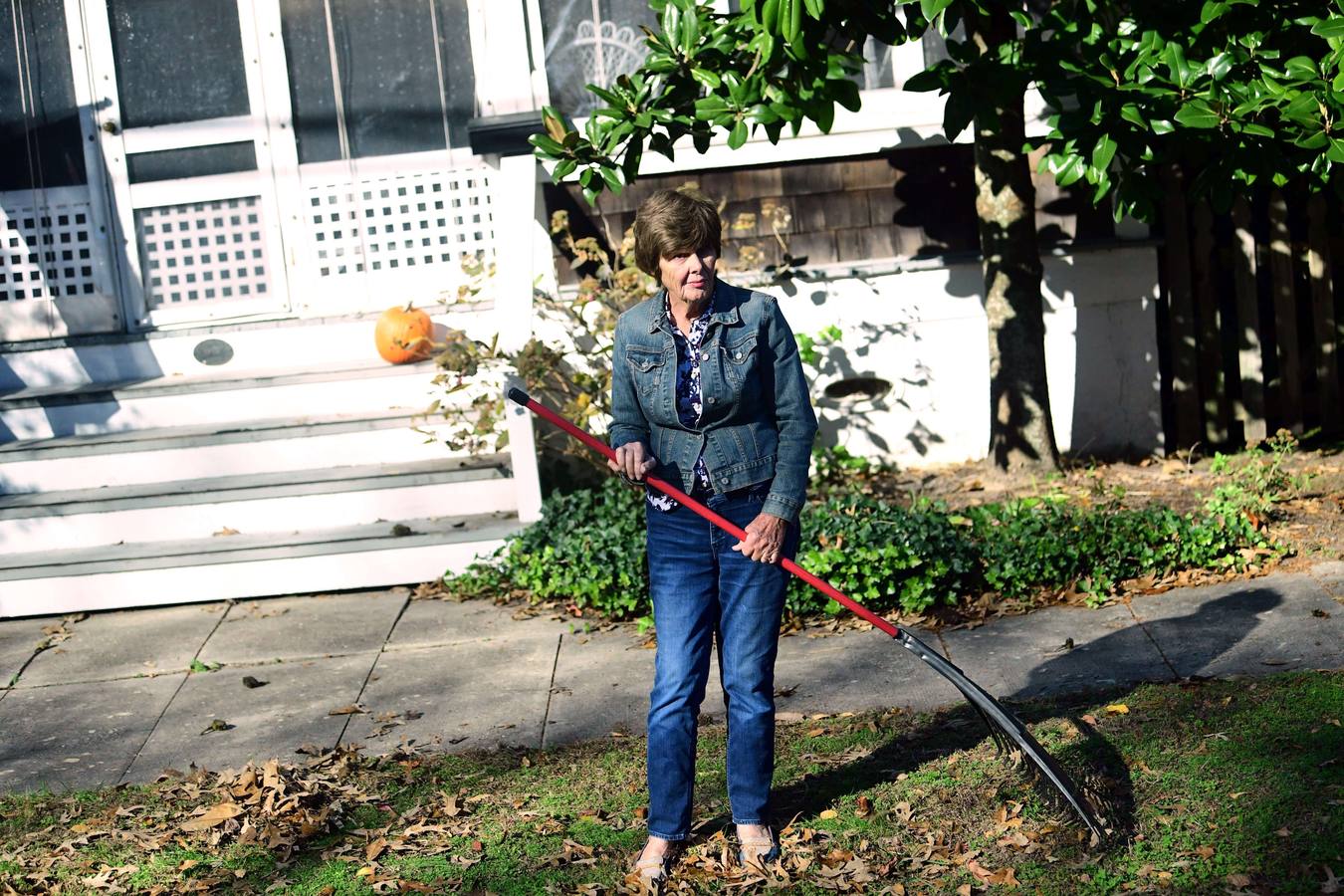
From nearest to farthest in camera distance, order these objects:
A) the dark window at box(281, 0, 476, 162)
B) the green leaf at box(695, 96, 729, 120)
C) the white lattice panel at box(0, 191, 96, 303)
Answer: the green leaf at box(695, 96, 729, 120) → the dark window at box(281, 0, 476, 162) → the white lattice panel at box(0, 191, 96, 303)

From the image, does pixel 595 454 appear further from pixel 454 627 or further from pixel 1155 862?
pixel 1155 862

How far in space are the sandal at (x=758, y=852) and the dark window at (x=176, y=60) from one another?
6.79 meters

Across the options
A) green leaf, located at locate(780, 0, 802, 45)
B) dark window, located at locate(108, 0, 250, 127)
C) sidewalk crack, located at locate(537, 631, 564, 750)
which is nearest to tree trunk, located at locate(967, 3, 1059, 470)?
green leaf, located at locate(780, 0, 802, 45)

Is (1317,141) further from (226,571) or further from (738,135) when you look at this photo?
(226,571)

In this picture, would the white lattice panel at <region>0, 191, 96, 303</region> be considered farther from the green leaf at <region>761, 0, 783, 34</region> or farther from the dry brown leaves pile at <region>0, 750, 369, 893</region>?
the green leaf at <region>761, 0, 783, 34</region>

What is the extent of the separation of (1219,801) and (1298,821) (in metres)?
0.24

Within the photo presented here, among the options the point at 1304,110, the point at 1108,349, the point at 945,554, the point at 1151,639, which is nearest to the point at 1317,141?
the point at 1304,110

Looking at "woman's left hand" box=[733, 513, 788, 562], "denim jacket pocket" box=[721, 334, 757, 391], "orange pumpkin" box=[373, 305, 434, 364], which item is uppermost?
"denim jacket pocket" box=[721, 334, 757, 391]

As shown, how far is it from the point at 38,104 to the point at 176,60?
37.2 inches

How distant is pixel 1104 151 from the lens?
20.1ft

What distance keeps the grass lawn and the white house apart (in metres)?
2.56

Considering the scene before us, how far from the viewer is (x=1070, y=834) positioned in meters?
4.26

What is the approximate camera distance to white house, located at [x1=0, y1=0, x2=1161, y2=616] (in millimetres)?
7961

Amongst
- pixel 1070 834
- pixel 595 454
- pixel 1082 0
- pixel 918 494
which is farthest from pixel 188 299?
pixel 1070 834
